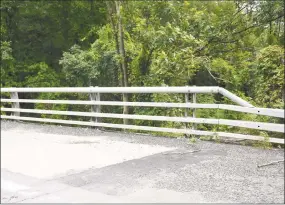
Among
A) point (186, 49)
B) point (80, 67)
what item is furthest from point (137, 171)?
point (80, 67)

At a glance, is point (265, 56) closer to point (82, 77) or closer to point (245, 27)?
point (245, 27)

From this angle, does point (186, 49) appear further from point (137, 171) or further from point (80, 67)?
point (137, 171)

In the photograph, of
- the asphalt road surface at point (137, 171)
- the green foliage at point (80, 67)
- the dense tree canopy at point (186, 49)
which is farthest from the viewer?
the green foliage at point (80, 67)

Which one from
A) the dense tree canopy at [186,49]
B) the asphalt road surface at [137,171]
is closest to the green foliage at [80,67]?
the dense tree canopy at [186,49]

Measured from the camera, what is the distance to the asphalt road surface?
5.00m

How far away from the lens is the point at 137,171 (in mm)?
6102

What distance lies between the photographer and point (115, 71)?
48.3ft

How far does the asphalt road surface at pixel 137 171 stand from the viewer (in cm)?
500

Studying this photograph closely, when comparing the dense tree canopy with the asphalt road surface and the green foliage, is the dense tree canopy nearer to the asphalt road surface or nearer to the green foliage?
the green foliage

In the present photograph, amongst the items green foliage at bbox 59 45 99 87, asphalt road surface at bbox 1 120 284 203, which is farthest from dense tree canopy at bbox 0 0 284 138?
Answer: asphalt road surface at bbox 1 120 284 203

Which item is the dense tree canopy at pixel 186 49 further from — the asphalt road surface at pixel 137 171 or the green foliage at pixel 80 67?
the asphalt road surface at pixel 137 171

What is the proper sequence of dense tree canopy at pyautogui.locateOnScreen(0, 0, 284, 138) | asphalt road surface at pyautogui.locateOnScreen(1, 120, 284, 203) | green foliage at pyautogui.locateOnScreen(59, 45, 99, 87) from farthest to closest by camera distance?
1. green foliage at pyautogui.locateOnScreen(59, 45, 99, 87)
2. dense tree canopy at pyautogui.locateOnScreen(0, 0, 284, 138)
3. asphalt road surface at pyautogui.locateOnScreen(1, 120, 284, 203)

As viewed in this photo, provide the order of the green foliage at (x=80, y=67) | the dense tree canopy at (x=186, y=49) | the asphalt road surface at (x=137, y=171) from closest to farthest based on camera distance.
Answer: the asphalt road surface at (x=137, y=171), the dense tree canopy at (x=186, y=49), the green foliage at (x=80, y=67)

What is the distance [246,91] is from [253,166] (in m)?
8.43
